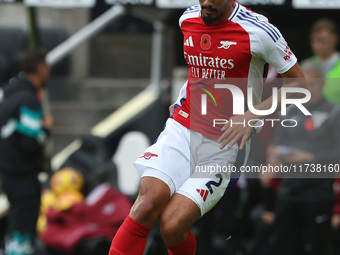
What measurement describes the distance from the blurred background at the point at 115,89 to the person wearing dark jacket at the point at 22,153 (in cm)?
39

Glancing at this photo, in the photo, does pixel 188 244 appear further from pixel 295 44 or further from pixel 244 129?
pixel 295 44

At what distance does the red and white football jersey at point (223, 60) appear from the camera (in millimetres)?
3668

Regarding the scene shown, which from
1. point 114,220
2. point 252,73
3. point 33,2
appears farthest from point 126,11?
point 252,73

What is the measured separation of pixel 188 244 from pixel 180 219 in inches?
9.7

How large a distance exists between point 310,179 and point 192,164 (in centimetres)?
200

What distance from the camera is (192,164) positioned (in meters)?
3.85

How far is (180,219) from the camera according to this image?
363 cm

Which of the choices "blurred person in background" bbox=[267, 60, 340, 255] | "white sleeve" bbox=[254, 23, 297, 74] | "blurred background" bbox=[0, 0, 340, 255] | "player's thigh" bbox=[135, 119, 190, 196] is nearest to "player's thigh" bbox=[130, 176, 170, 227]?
"player's thigh" bbox=[135, 119, 190, 196]

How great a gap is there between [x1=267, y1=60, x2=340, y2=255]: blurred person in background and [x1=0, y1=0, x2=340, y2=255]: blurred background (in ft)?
1.44

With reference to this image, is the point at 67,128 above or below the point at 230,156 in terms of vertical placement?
below

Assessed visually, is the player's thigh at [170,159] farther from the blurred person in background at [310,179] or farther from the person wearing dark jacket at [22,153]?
the person wearing dark jacket at [22,153]

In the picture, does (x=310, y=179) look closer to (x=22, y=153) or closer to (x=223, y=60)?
(x=223, y=60)

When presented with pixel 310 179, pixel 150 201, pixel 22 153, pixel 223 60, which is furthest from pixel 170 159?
pixel 22 153

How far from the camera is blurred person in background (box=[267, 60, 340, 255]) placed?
5512mm
